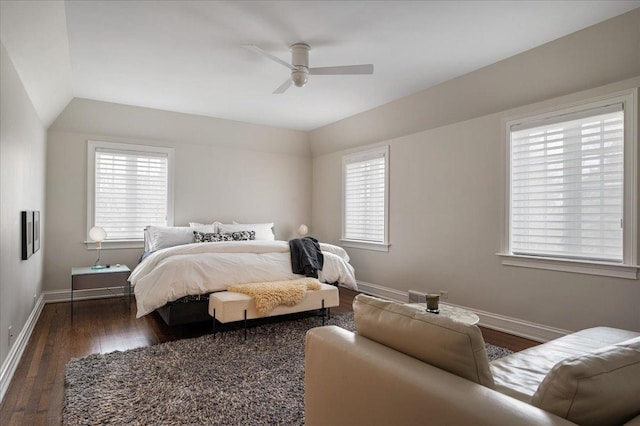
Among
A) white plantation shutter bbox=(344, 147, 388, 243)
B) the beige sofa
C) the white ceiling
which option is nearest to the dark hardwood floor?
white plantation shutter bbox=(344, 147, 388, 243)

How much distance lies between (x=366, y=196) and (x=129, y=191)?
135 inches

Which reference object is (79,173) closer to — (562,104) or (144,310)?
(144,310)

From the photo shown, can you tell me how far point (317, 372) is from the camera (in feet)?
5.18

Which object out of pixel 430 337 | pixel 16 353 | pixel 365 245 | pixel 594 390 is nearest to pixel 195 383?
pixel 16 353

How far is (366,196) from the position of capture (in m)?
5.77

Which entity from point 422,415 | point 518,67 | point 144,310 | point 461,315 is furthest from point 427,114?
point 422,415

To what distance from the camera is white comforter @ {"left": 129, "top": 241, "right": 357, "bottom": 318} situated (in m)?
3.52

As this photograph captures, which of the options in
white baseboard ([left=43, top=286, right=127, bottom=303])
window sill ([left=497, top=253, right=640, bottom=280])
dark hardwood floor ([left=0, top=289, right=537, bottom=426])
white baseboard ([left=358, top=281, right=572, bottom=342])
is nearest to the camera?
dark hardwood floor ([left=0, top=289, right=537, bottom=426])

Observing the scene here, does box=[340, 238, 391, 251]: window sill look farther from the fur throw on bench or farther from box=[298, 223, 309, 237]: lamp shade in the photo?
the fur throw on bench

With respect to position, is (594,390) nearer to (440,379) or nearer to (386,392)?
(440,379)

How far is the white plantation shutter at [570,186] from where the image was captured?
3105 millimetres

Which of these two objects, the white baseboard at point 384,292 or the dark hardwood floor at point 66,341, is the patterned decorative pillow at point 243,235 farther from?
the white baseboard at point 384,292

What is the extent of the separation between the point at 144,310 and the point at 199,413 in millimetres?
1530

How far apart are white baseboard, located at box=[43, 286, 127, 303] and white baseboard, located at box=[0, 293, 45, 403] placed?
740 mm
